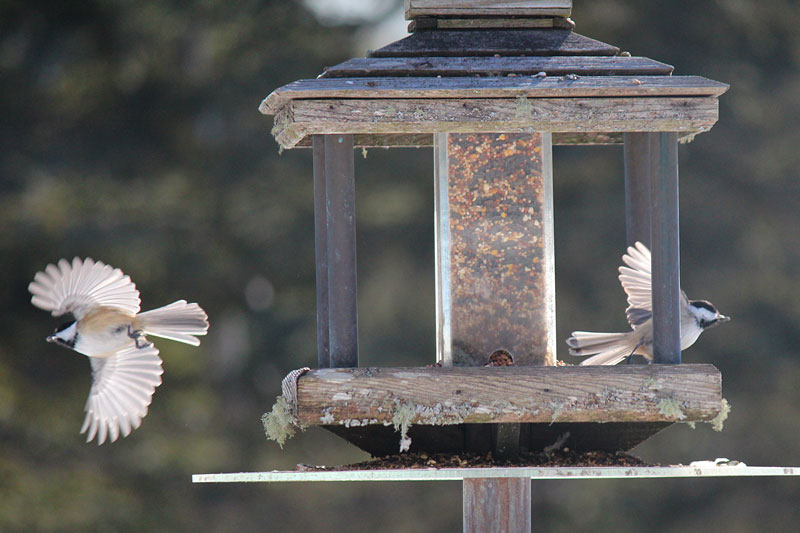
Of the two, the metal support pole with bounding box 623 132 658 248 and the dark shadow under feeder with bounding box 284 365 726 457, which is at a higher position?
the metal support pole with bounding box 623 132 658 248

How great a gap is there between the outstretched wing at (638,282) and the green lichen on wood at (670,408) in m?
0.88

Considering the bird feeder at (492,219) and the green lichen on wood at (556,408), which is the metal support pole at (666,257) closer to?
the bird feeder at (492,219)

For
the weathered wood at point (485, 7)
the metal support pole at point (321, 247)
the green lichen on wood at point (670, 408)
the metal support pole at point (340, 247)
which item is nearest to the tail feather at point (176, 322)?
the metal support pole at point (321, 247)

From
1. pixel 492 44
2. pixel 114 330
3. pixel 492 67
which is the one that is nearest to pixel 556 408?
pixel 492 67

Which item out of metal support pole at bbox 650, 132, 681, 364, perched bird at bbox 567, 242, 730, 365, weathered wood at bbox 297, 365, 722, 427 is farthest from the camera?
perched bird at bbox 567, 242, 730, 365

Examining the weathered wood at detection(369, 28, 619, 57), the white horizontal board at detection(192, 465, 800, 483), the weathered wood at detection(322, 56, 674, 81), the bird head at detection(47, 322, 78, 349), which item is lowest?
the white horizontal board at detection(192, 465, 800, 483)

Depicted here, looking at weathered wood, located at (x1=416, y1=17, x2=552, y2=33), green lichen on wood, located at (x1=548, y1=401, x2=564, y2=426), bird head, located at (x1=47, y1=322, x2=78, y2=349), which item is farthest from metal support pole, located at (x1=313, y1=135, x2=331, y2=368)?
bird head, located at (x1=47, y1=322, x2=78, y2=349)

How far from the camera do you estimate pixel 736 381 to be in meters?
9.29

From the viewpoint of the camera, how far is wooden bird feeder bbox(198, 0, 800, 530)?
134 inches

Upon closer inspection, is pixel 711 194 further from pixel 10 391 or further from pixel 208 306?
pixel 10 391

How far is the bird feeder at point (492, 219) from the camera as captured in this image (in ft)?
11.2

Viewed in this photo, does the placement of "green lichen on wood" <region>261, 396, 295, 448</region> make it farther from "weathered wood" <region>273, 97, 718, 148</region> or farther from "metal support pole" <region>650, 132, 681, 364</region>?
"metal support pole" <region>650, 132, 681, 364</region>

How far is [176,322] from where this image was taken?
4766 mm

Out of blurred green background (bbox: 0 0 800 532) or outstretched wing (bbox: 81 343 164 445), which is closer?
outstretched wing (bbox: 81 343 164 445)
